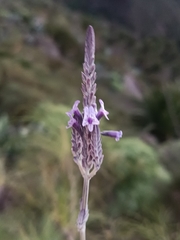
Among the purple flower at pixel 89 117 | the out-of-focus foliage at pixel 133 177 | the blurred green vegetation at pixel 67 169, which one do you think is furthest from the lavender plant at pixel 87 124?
the out-of-focus foliage at pixel 133 177

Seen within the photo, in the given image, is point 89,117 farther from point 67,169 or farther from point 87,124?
point 67,169

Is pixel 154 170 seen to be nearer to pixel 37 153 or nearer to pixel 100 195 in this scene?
pixel 100 195

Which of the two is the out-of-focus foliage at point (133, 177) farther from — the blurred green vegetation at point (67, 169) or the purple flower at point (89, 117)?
the purple flower at point (89, 117)

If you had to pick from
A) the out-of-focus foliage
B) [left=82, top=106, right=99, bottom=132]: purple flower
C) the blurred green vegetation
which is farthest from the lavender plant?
the out-of-focus foliage

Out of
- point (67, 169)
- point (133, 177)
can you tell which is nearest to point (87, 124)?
point (67, 169)

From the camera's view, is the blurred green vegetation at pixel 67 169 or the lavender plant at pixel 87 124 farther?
the blurred green vegetation at pixel 67 169

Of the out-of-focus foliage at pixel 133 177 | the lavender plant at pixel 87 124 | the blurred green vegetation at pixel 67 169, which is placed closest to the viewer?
the lavender plant at pixel 87 124

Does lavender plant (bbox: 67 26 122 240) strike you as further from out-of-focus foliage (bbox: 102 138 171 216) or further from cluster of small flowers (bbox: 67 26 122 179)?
out-of-focus foliage (bbox: 102 138 171 216)

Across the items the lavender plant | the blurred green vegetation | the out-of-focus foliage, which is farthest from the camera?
Result: the out-of-focus foliage

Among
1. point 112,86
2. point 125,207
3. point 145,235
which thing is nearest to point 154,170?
point 125,207
